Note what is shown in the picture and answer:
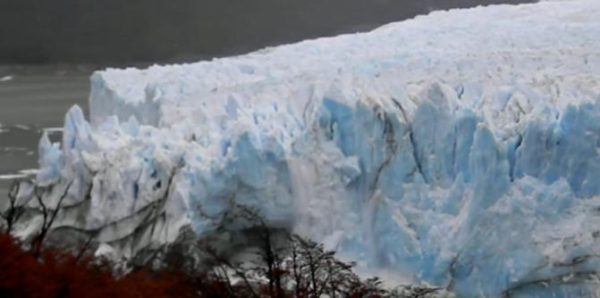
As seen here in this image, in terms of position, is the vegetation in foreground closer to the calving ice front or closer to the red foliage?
the red foliage

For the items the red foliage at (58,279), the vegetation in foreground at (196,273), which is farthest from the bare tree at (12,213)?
the red foliage at (58,279)

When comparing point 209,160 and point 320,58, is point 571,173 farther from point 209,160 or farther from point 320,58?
point 320,58

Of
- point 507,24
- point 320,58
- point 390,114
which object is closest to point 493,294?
point 390,114

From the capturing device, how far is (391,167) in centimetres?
687

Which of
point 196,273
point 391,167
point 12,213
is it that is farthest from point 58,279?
point 391,167

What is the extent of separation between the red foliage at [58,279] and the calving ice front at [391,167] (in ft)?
6.05

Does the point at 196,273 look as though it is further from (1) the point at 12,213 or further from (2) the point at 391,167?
(2) the point at 391,167

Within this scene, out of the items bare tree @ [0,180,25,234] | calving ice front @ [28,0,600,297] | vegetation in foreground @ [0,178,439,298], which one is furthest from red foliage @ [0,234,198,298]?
calving ice front @ [28,0,600,297]

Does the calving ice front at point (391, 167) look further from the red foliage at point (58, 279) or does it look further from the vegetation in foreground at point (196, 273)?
the red foliage at point (58, 279)

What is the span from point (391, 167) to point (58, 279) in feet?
9.56

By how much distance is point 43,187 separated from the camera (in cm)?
823

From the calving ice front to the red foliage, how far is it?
72.6 inches

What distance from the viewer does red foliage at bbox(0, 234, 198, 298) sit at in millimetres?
4172

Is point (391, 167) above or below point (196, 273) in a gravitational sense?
above
